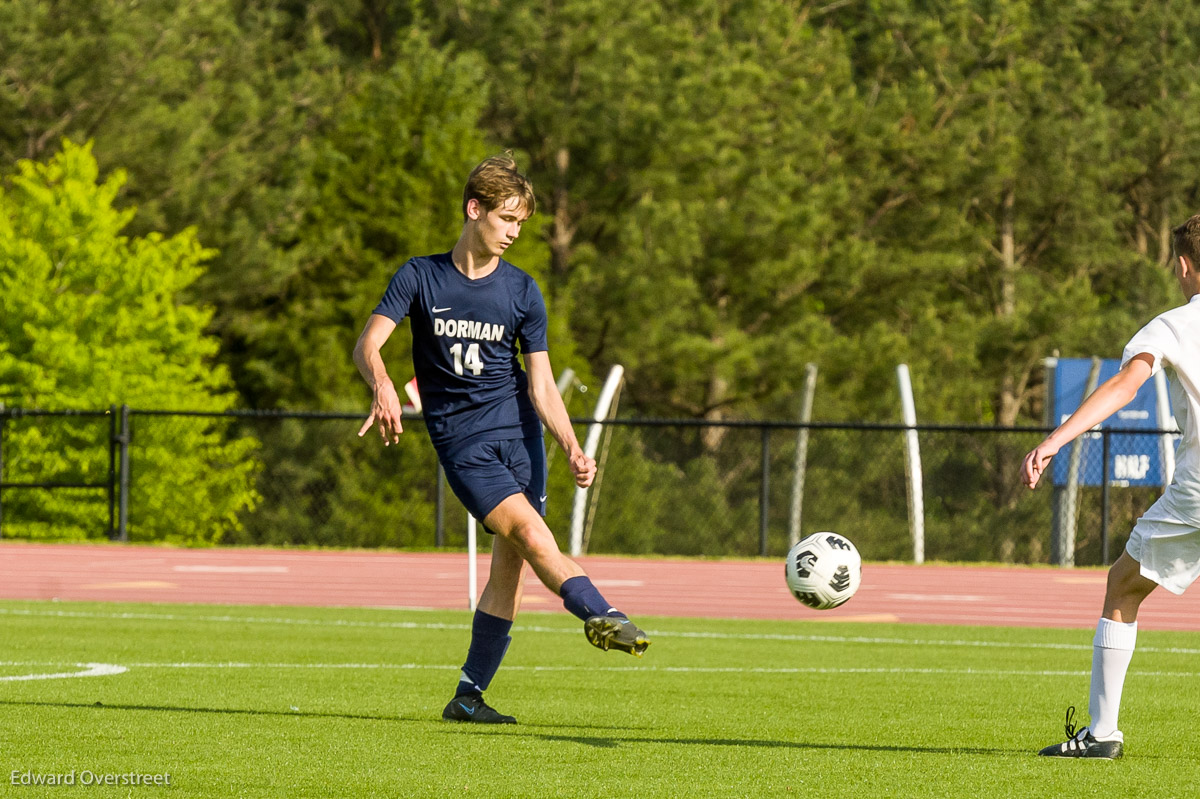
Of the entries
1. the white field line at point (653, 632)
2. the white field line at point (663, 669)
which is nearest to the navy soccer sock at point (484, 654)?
the white field line at point (663, 669)

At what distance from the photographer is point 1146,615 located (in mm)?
14836

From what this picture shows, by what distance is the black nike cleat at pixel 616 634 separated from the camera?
5.95m

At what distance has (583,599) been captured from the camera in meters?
6.22

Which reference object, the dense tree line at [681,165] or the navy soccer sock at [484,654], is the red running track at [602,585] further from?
the dense tree line at [681,165]

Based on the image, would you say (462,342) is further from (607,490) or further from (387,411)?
(607,490)

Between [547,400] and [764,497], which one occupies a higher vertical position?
[547,400]

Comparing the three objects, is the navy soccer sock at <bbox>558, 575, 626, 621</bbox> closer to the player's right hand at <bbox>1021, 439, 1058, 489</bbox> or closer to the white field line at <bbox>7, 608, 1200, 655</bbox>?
the player's right hand at <bbox>1021, 439, 1058, 489</bbox>

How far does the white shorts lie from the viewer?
19.2 feet

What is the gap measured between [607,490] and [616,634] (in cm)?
2636

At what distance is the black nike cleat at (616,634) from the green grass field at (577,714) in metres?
0.40

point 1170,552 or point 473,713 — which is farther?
point 473,713

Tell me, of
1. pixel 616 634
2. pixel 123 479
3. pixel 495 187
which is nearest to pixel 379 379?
pixel 495 187

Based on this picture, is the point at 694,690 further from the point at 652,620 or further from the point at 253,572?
the point at 253,572

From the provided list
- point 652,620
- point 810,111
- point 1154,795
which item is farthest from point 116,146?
point 1154,795
